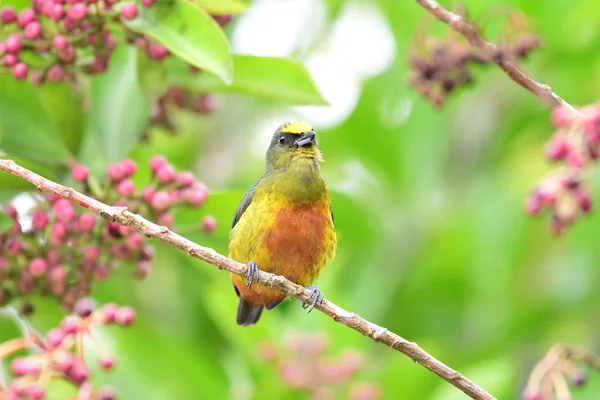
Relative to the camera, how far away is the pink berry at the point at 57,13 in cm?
310

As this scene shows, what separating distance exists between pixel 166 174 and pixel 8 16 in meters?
0.76

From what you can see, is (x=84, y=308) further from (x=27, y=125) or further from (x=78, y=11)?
(x=78, y=11)

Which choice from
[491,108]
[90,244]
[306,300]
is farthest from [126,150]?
[491,108]

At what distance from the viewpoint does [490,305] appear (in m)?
4.91

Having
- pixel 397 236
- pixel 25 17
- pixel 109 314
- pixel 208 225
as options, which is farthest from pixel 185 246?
pixel 397 236

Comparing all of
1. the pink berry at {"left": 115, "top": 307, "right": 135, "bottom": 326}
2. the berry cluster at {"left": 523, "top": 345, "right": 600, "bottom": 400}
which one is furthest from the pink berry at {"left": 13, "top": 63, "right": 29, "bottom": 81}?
the berry cluster at {"left": 523, "top": 345, "right": 600, "bottom": 400}

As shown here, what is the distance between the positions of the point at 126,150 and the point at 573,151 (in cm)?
174

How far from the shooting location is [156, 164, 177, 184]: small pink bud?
3291 millimetres

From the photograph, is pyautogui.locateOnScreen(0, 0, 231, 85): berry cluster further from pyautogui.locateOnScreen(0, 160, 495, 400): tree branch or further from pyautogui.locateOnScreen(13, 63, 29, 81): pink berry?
pyautogui.locateOnScreen(0, 160, 495, 400): tree branch

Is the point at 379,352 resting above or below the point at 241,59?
above

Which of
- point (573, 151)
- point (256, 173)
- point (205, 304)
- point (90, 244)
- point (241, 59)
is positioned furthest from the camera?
point (256, 173)

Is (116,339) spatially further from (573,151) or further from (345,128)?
(573,151)

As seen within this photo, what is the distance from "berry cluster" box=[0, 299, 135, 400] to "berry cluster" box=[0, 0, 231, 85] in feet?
2.76

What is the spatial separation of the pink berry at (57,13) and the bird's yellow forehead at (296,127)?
137 cm
